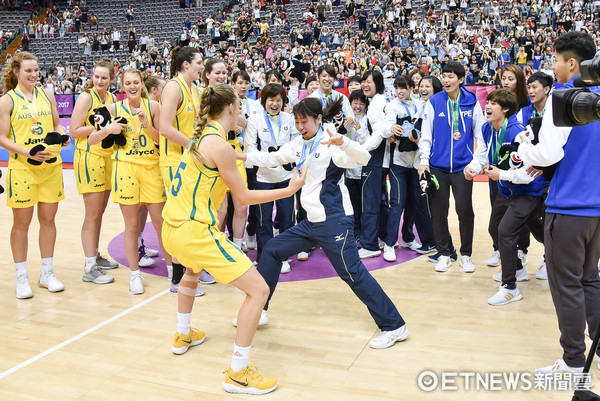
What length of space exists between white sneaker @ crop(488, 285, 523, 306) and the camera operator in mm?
1211

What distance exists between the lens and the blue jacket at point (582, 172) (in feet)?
9.42

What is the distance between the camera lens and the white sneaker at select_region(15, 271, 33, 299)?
4.69 m

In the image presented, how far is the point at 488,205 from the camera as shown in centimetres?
782

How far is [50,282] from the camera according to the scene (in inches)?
191

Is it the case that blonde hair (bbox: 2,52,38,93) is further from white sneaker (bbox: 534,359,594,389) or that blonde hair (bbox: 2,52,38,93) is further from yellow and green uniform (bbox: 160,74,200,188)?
white sneaker (bbox: 534,359,594,389)

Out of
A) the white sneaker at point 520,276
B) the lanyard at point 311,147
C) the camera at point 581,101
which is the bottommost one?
the white sneaker at point 520,276

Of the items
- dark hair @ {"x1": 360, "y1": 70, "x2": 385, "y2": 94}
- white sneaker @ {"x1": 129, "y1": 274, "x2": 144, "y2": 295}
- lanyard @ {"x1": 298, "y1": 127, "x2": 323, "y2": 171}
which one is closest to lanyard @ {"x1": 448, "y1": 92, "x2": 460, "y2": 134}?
dark hair @ {"x1": 360, "y1": 70, "x2": 385, "y2": 94}

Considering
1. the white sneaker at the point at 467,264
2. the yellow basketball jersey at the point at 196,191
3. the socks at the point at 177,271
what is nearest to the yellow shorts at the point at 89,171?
the socks at the point at 177,271

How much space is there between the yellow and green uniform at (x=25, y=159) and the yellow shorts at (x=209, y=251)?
2.04 metres

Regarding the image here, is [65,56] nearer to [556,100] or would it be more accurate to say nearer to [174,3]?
[174,3]

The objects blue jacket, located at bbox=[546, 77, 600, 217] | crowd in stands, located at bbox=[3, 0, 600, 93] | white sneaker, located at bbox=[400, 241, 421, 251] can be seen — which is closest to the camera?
blue jacket, located at bbox=[546, 77, 600, 217]

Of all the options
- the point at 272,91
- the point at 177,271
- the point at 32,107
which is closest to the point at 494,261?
the point at 272,91

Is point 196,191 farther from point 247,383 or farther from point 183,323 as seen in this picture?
point 247,383

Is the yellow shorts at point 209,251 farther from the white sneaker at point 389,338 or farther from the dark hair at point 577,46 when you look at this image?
the dark hair at point 577,46
